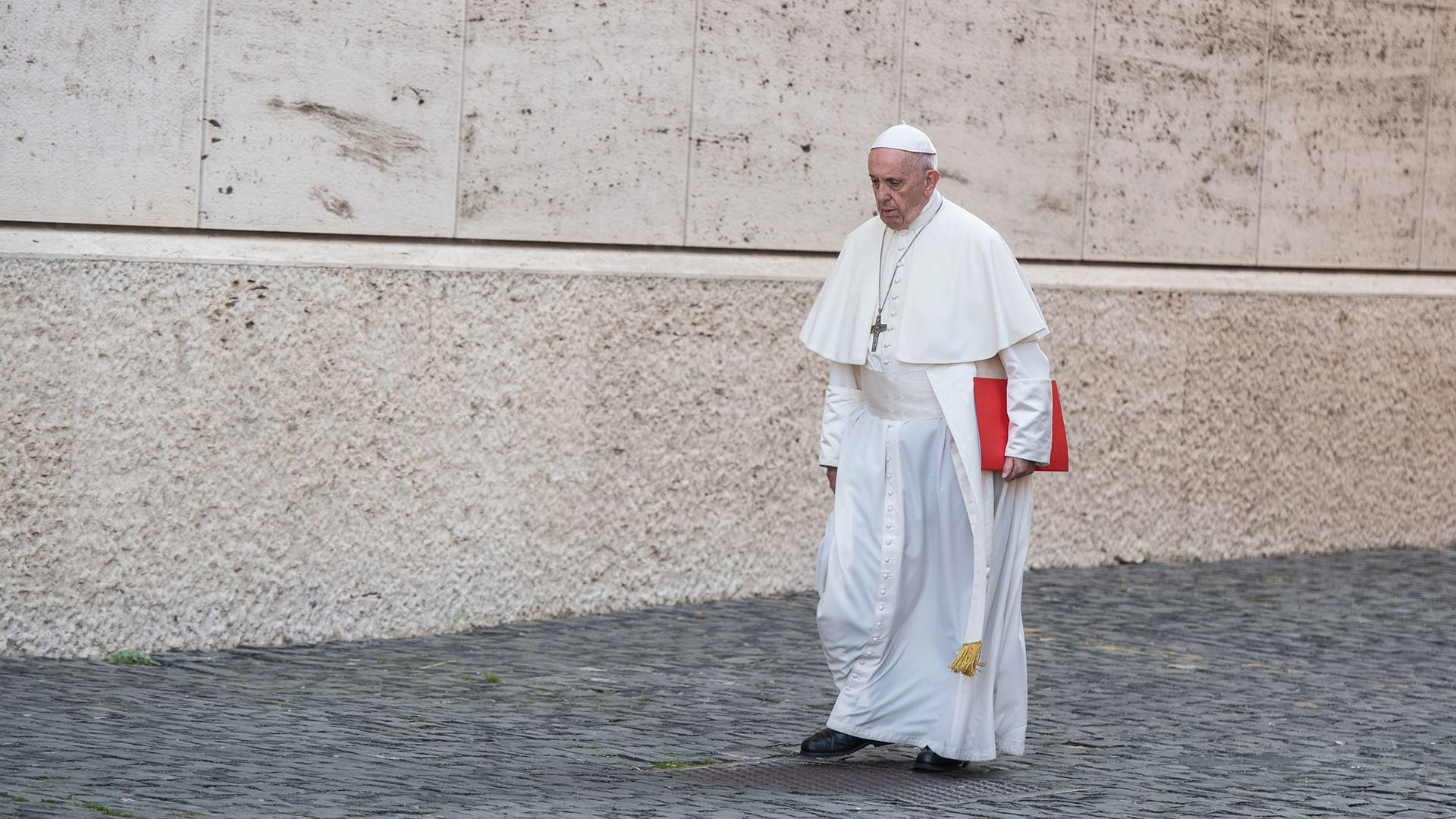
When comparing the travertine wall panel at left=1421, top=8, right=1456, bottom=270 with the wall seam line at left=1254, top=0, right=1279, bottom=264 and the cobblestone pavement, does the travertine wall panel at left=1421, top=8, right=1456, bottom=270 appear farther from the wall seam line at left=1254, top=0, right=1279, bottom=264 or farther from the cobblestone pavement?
the cobblestone pavement

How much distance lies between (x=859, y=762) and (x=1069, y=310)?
4154mm

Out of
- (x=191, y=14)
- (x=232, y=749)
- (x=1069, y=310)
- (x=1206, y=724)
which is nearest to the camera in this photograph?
(x=232, y=749)

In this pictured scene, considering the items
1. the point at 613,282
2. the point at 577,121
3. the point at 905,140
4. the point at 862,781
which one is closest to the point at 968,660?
the point at 862,781

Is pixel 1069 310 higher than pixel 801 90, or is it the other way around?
pixel 801 90

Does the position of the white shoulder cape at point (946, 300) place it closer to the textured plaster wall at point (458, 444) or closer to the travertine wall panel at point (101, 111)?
the textured plaster wall at point (458, 444)

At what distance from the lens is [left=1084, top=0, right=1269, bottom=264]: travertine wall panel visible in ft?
32.3

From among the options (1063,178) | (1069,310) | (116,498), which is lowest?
(116,498)

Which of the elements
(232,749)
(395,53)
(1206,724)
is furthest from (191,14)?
(1206,724)

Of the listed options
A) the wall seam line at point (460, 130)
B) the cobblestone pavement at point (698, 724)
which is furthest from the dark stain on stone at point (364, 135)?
the cobblestone pavement at point (698, 724)

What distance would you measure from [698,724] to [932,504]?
1.05 metres

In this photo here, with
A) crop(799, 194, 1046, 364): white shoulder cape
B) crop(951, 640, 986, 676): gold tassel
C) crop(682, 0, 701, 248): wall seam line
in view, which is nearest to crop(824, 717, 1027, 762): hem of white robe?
crop(951, 640, 986, 676): gold tassel

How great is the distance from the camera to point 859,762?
593 centimetres

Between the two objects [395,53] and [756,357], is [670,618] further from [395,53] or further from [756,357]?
[395,53]

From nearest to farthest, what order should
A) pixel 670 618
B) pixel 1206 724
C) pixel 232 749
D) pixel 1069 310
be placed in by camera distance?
1. pixel 232 749
2. pixel 1206 724
3. pixel 670 618
4. pixel 1069 310
